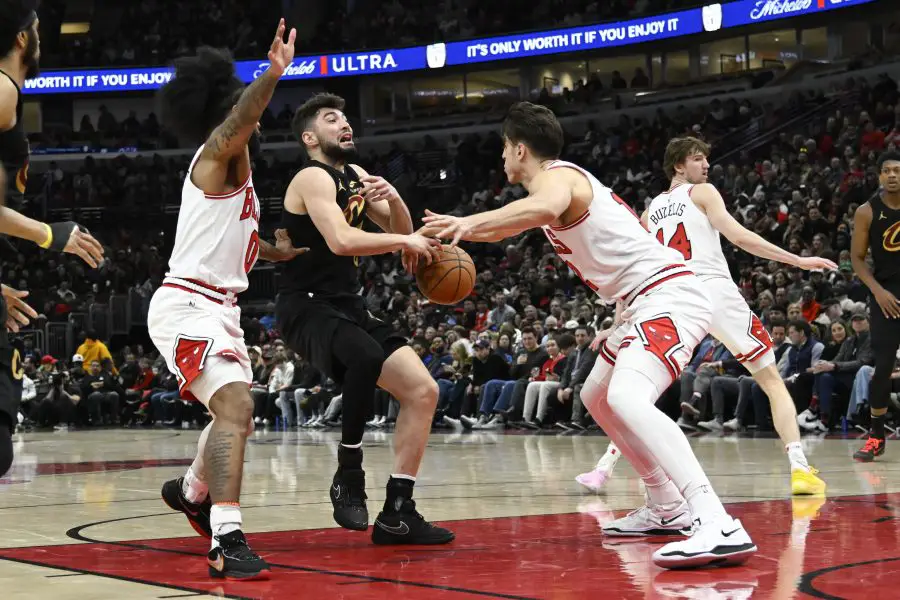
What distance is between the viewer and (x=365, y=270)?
25.8 meters

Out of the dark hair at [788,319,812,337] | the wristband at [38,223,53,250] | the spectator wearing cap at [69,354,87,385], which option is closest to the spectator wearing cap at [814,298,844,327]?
the dark hair at [788,319,812,337]

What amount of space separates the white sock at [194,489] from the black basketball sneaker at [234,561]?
0.91 meters

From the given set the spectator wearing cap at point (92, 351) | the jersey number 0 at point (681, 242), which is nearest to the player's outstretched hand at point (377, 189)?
the jersey number 0 at point (681, 242)

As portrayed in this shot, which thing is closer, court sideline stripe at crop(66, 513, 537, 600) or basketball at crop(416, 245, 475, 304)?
court sideline stripe at crop(66, 513, 537, 600)

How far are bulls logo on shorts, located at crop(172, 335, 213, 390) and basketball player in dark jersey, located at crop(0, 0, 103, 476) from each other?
0.68 meters

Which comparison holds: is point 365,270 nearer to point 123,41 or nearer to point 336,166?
point 123,41

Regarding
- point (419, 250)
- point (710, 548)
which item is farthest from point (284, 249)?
point (710, 548)

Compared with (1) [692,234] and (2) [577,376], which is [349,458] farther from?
(2) [577,376]

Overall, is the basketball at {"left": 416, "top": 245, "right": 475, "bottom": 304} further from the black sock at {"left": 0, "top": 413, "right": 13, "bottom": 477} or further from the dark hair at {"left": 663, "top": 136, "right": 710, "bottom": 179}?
the dark hair at {"left": 663, "top": 136, "right": 710, "bottom": 179}

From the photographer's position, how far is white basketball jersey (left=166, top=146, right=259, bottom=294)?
467cm

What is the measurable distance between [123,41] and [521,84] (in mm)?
12751

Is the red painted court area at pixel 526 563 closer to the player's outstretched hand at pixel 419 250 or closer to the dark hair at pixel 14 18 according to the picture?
the player's outstretched hand at pixel 419 250

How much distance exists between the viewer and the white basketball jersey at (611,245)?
479cm

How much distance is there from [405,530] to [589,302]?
38.8ft
